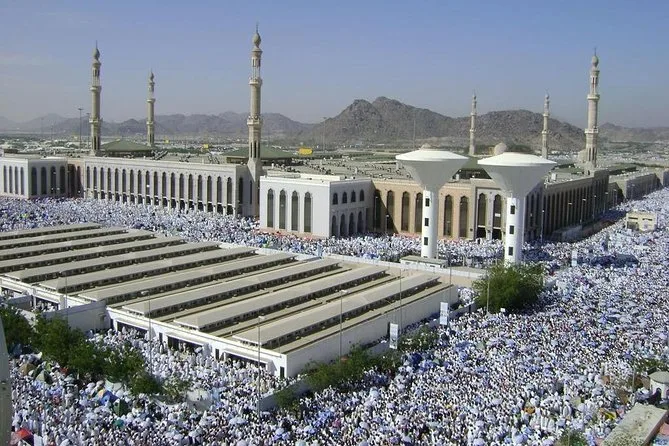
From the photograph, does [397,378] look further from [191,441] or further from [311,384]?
[191,441]

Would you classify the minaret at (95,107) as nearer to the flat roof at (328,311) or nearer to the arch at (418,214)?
the arch at (418,214)

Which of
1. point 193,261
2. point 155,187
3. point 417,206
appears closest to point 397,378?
point 193,261

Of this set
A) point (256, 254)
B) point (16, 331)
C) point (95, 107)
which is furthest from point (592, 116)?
point (16, 331)

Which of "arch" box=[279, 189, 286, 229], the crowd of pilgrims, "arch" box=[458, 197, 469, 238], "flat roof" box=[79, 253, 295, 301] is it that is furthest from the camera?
"arch" box=[279, 189, 286, 229]

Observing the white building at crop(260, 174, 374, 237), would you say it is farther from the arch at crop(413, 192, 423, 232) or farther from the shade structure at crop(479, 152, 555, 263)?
the shade structure at crop(479, 152, 555, 263)

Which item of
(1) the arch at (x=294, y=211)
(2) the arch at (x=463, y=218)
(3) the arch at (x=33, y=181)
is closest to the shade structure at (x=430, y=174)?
(2) the arch at (x=463, y=218)

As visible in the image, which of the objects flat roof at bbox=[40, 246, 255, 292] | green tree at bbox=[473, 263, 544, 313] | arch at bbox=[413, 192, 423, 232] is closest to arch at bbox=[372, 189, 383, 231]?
arch at bbox=[413, 192, 423, 232]

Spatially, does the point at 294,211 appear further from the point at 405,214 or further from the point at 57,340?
the point at 57,340
